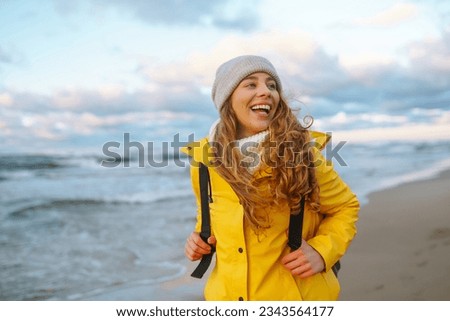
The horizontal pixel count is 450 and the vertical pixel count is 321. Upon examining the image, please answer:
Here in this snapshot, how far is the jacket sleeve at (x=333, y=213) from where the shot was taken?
1.84 meters

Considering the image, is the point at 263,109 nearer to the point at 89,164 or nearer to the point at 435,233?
the point at 435,233

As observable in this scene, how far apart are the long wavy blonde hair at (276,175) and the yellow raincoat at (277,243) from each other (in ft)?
0.12

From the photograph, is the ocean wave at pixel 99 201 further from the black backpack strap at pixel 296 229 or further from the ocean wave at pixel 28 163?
the black backpack strap at pixel 296 229

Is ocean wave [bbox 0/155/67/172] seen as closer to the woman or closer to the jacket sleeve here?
the woman

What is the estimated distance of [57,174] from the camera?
10.7 m

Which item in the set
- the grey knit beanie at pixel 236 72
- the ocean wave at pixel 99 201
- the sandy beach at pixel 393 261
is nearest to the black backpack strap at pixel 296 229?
the grey knit beanie at pixel 236 72

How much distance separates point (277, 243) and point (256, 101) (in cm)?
55

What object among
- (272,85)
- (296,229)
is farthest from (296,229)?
(272,85)

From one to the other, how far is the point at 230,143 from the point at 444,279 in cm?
242

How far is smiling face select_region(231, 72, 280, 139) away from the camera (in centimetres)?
198

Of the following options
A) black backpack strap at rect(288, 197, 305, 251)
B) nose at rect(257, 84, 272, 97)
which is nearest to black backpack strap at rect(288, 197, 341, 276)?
black backpack strap at rect(288, 197, 305, 251)

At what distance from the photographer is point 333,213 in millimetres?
1904

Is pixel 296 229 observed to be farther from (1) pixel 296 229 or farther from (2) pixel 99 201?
(2) pixel 99 201
